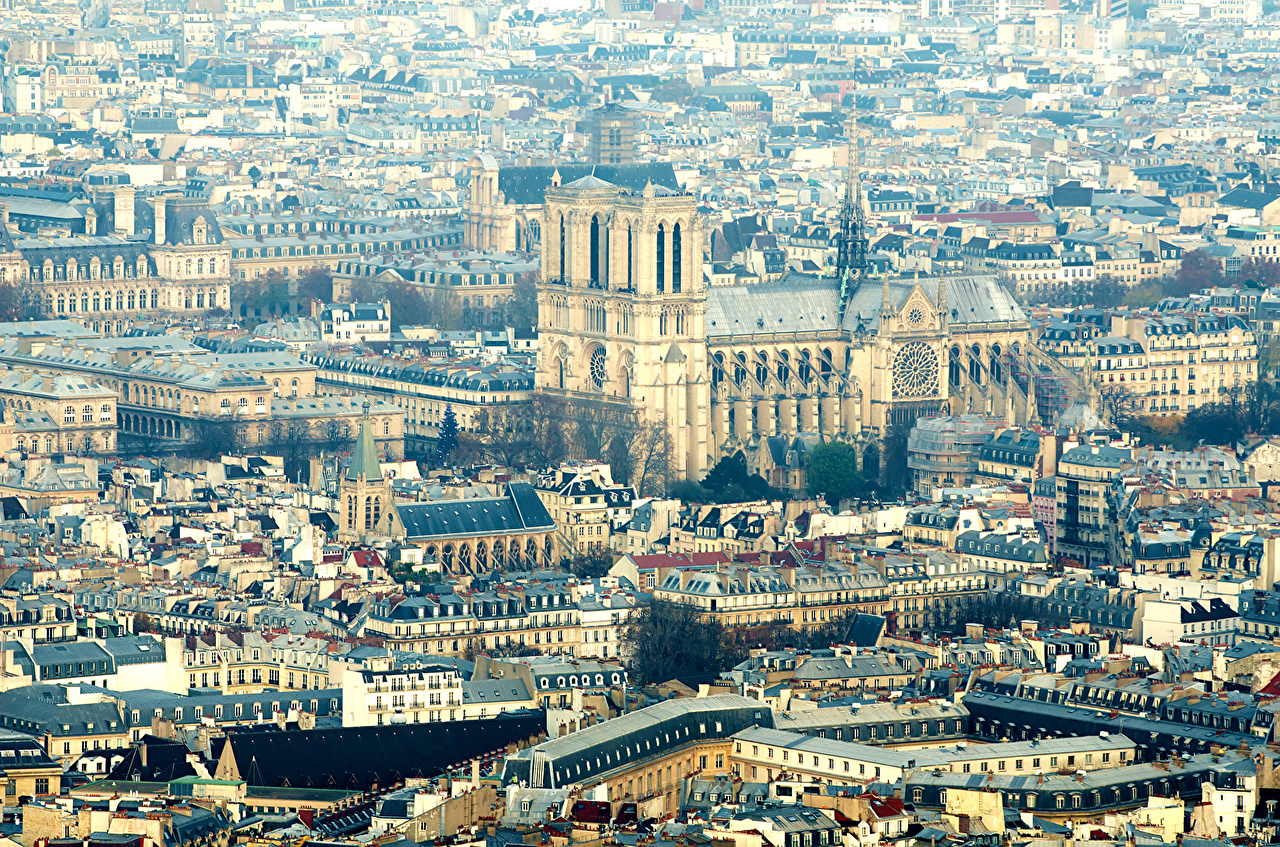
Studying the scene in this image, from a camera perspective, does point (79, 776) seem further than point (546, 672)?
No

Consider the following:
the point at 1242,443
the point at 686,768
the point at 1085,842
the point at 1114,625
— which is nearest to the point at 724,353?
the point at 1242,443

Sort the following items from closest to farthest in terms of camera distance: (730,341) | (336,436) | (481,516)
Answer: (481,516)
(336,436)
(730,341)

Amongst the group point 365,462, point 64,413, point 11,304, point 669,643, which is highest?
point 365,462

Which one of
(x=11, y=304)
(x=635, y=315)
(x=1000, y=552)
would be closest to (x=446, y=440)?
(x=635, y=315)

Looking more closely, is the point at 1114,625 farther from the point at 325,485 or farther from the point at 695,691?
the point at 325,485

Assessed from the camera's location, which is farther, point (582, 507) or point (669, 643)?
point (582, 507)

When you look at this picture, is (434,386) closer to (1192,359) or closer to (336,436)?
(336,436)

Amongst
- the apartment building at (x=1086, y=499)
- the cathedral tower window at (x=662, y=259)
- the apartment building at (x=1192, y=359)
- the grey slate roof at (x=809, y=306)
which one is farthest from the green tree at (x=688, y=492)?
the apartment building at (x=1192, y=359)
